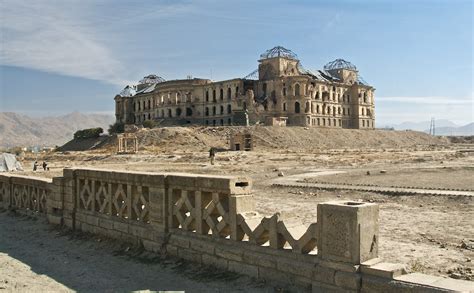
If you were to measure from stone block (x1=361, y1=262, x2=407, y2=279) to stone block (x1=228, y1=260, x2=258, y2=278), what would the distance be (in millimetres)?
2031

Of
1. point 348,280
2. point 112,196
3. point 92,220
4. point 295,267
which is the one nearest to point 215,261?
point 295,267

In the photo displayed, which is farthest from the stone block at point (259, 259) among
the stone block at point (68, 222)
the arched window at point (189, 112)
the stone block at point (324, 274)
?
the arched window at point (189, 112)

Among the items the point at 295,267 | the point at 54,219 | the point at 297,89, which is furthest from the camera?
the point at 297,89

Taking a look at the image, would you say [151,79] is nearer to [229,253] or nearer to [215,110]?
[215,110]

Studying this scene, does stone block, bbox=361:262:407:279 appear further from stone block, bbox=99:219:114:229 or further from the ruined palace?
the ruined palace

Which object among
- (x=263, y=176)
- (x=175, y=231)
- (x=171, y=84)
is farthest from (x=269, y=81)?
(x=175, y=231)

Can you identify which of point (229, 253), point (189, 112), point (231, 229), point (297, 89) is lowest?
point (229, 253)

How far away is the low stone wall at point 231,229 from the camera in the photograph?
251 inches

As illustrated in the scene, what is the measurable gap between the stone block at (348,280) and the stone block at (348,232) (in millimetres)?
182

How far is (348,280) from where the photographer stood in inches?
251

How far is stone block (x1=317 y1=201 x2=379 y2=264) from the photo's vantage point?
21.0ft

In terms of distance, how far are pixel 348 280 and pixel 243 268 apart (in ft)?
6.92

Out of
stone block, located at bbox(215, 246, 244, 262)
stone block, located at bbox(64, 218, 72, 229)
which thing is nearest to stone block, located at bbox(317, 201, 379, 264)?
stone block, located at bbox(215, 246, 244, 262)

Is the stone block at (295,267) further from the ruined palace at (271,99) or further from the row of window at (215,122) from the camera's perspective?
the row of window at (215,122)
